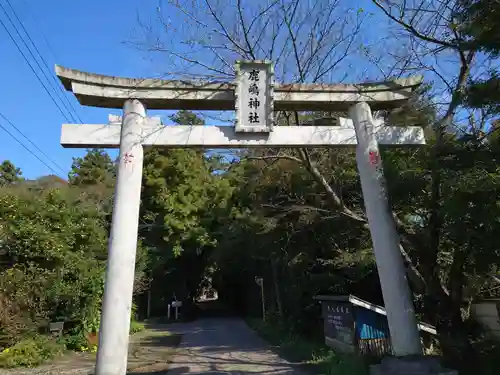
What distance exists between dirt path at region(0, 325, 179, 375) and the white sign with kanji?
6.46 metres

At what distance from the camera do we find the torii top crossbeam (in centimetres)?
695

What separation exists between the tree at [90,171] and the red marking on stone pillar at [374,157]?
21079 millimetres

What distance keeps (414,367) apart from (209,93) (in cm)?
538

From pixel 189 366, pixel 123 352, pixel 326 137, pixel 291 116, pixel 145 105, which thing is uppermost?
pixel 291 116

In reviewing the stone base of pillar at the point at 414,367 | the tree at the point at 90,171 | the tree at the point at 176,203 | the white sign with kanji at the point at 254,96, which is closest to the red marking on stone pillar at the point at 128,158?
the white sign with kanji at the point at 254,96

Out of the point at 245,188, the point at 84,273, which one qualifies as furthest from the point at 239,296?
the point at 84,273

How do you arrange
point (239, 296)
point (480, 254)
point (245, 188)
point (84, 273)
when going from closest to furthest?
point (480, 254), point (84, 273), point (245, 188), point (239, 296)

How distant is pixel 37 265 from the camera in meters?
11.7

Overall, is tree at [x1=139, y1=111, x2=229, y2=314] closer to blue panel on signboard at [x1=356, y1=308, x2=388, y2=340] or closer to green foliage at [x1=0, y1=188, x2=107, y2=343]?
green foliage at [x1=0, y1=188, x2=107, y2=343]

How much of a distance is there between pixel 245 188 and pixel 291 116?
25.2 feet

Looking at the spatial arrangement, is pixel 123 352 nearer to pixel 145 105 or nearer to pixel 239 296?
pixel 145 105

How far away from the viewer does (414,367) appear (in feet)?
19.0

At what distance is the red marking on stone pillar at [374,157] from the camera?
6996mm

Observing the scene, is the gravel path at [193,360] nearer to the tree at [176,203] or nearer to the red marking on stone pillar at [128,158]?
the red marking on stone pillar at [128,158]
